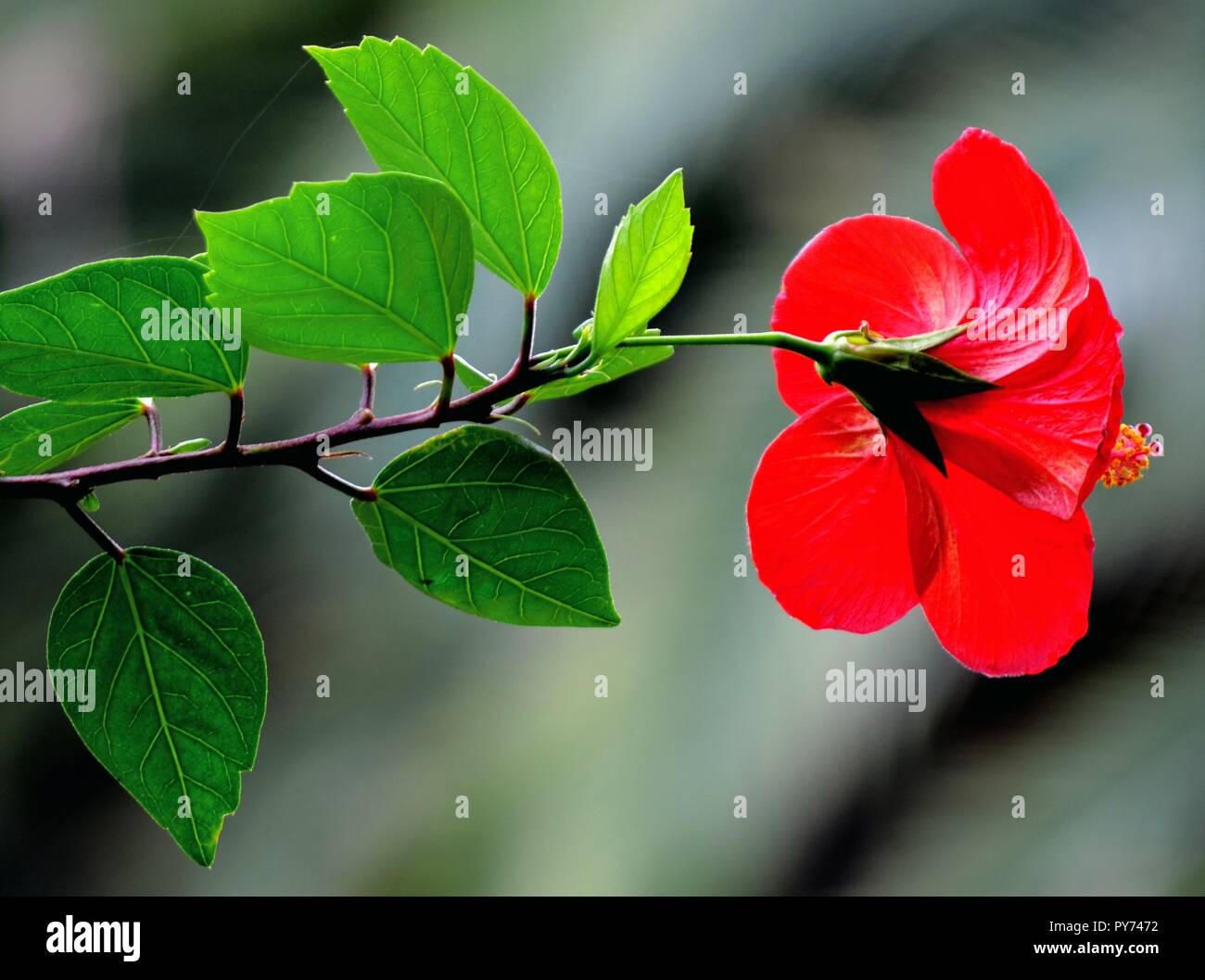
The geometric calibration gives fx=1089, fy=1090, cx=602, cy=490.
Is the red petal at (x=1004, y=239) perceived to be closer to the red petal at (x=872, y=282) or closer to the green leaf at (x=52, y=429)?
the red petal at (x=872, y=282)

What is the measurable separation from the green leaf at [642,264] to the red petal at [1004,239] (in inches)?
3.9

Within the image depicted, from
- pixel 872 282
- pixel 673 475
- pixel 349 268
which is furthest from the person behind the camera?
pixel 673 475

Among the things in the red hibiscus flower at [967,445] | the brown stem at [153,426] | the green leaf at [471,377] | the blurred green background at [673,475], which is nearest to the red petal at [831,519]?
the red hibiscus flower at [967,445]

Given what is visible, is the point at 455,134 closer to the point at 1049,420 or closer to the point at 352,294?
the point at 352,294

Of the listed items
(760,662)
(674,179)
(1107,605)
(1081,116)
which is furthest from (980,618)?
(1081,116)

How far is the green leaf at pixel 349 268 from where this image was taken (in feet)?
1.00

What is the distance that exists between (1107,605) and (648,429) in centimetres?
81

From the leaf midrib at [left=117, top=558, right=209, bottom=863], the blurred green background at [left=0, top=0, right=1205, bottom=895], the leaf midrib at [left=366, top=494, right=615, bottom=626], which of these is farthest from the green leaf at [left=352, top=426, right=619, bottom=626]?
the blurred green background at [left=0, top=0, right=1205, bottom=895]

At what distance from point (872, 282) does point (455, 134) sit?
172 millimetres

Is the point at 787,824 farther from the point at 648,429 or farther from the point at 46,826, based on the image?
the point at 46,826

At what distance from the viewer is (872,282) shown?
1.38 feet

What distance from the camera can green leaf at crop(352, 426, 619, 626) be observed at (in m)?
0.35

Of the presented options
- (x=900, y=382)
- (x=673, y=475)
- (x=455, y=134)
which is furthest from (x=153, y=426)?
(x=673, y=475)

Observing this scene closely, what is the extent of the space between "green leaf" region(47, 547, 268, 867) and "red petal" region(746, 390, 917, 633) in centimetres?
19
